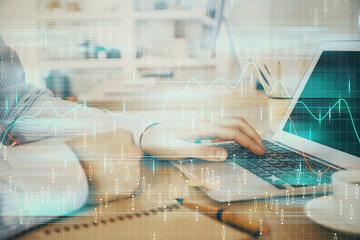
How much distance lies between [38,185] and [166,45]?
52 cm

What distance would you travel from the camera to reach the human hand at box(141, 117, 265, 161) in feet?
2.65

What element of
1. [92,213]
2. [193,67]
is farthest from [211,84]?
[92,213]

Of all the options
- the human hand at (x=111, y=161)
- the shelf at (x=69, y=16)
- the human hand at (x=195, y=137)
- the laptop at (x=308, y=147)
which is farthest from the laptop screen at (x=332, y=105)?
the shelf at (x=69, y=16)

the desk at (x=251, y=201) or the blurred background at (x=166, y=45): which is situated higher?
the blurred background at (x=166, y=45)

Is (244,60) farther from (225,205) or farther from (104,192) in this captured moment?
(104,192)

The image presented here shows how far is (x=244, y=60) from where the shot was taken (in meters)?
0.86

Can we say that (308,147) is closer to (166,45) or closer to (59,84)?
(166,45)

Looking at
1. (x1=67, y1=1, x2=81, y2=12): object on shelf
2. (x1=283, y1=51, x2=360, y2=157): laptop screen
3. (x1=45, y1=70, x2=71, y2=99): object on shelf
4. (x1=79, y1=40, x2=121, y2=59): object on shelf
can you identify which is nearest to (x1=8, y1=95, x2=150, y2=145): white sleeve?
(x1=45, y1=70, x2=71, y2=99): object on shelf

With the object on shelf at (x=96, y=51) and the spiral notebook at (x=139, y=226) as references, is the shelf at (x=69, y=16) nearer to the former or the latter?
the object on shelf at (x=96, y=51)

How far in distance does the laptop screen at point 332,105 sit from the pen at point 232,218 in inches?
12.6

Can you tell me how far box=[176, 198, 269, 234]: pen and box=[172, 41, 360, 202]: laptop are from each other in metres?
0.03

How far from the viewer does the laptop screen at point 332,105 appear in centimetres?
77

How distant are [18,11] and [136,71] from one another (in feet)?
1.20

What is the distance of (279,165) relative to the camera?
78cm
